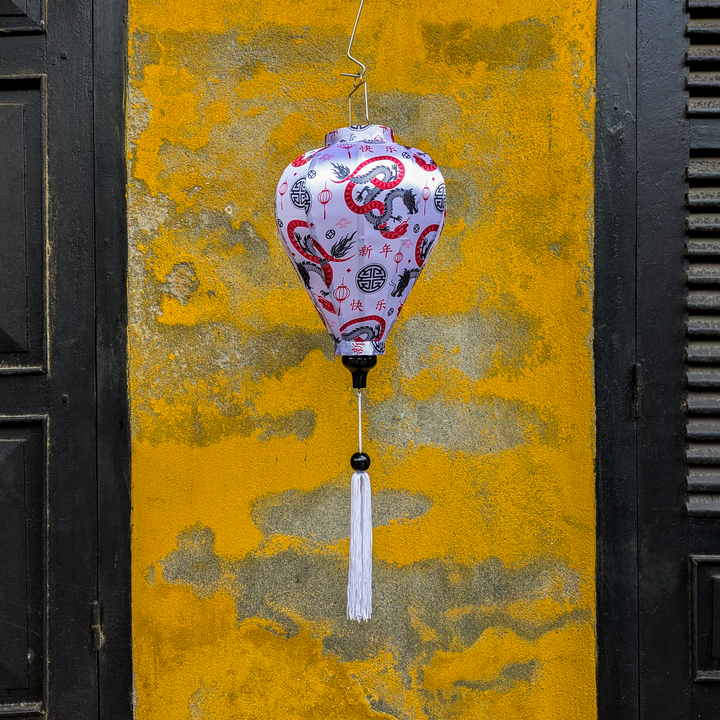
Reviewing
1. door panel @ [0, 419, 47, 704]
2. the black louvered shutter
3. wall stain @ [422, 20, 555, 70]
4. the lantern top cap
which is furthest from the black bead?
wall stain @ [422, 20, 555, 70]

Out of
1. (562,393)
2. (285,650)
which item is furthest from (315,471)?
(562,393)

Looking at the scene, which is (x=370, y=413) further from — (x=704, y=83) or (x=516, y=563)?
(x=704, y=83)

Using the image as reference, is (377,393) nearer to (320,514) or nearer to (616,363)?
(320,514)

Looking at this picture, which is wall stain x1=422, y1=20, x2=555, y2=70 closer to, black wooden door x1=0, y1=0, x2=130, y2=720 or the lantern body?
the lantern body

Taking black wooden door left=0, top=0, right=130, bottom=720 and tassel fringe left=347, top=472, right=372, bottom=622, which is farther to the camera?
black wooden door left=0, top=0, right=130, bottom=720

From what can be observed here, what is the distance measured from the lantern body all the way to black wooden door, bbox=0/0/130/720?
0.85m

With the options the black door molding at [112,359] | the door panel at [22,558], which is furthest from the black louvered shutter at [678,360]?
the door panel at [22,558]

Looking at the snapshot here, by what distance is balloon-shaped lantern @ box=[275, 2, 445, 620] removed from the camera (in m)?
1.32

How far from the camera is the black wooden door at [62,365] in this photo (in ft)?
6.19

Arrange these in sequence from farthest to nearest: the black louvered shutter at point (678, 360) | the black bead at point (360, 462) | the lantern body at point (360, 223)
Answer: the black louvered shutter at point (678, 360)
the black bead at point (360, 462)
the lantern body at point (360, 223)

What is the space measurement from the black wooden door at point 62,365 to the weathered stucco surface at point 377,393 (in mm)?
86

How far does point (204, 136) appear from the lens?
6.24 feet

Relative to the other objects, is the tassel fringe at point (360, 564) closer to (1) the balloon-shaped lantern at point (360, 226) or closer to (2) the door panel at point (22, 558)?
(1) the balloon-shaped lantern at point (360, 226)

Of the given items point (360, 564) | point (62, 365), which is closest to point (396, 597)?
point (360, 564)
